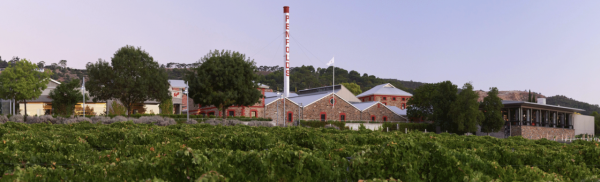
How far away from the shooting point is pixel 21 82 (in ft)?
155

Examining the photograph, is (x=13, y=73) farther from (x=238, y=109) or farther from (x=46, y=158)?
(x=46, y=158)

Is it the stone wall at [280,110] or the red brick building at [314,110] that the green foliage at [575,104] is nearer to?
the red brick building at [314,110]

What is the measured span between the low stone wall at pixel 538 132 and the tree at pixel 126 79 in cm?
4655

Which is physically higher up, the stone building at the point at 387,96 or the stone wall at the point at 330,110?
the stone building at the point at 387,96

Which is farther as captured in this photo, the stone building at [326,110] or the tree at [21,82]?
the stone building at [326,110]

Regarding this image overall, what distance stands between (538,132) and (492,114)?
974cm

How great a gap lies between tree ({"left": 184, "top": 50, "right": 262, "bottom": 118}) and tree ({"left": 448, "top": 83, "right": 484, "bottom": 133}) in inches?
994

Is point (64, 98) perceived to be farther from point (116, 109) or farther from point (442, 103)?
point (442, 103)

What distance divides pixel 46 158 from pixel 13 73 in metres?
46.8

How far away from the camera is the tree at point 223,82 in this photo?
47.2 m

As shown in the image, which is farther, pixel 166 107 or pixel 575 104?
pixel 575 104

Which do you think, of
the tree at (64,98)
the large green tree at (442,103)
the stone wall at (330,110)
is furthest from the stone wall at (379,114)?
the tree at (64,98)

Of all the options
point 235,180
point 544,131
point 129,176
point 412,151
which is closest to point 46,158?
point 129,176

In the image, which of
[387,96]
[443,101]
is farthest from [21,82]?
[387,96]
